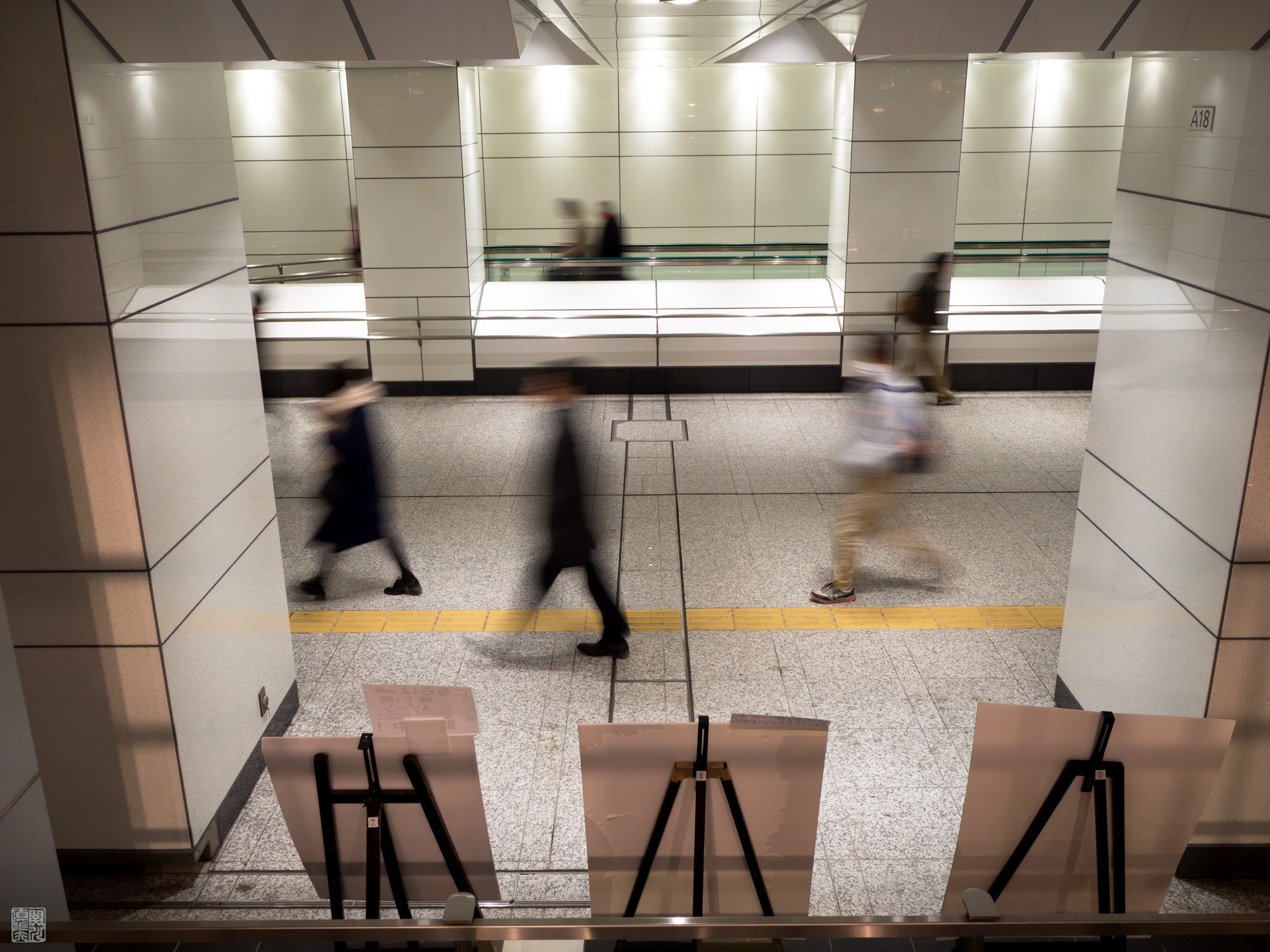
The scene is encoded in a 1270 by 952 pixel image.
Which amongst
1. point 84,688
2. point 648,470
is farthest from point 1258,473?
point 648,470

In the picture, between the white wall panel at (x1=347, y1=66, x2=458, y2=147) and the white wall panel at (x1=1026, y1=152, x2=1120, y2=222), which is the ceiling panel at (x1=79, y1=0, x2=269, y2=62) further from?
the white wall panel at (x1=1026, y1=152, x2=1120, y2=222)

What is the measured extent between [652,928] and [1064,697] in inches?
141

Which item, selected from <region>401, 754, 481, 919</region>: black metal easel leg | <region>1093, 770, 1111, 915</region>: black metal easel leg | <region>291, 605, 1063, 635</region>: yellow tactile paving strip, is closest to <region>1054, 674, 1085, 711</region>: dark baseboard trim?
<region>291, 605, 1063, 635</region>: yellow tactile paving strip

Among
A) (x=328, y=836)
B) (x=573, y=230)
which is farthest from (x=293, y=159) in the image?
(x=328, y=836)

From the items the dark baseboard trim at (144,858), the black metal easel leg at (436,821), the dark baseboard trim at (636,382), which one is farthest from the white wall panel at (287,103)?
the black metal easel leg at (436,821)

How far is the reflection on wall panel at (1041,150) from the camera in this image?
1373cm

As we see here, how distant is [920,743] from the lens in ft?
15.9

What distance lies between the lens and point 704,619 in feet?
20.3

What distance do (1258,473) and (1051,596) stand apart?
2.99 m

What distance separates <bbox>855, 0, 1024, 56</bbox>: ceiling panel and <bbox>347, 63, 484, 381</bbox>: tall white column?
23.2ft

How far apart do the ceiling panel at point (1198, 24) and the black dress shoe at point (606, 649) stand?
3857 mm

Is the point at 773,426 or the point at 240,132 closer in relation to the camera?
the point at 773,426

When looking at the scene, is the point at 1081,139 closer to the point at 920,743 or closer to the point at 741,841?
the point at 920,743

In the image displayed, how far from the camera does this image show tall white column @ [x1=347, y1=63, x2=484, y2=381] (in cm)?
1038
